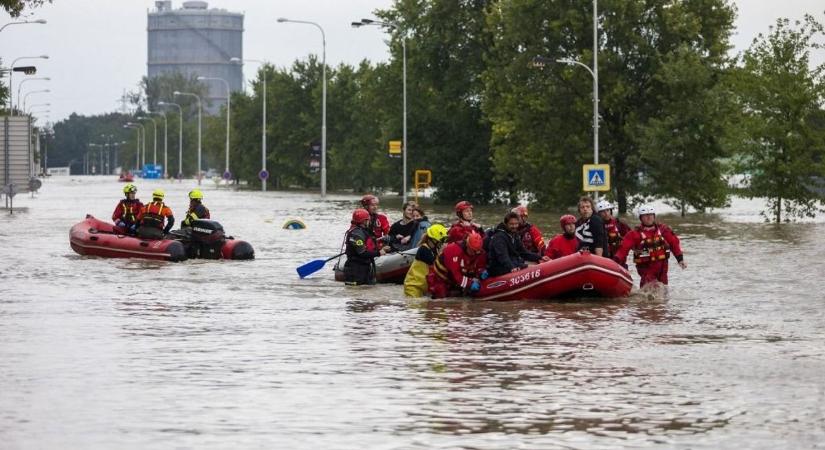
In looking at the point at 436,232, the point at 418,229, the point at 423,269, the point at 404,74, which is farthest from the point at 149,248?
the point at 404,74

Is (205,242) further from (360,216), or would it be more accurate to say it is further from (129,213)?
(360,216)

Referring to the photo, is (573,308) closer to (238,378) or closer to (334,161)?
(238,378)

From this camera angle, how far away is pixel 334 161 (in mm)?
112188

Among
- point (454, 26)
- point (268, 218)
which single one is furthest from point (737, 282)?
point (454, 26)

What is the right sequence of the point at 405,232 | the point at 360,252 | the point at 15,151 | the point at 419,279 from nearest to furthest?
1. the point at 419,279
2. the point at 360,252
3. the point at 405,232
4. the point at 15,151

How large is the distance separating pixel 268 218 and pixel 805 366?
43.6 m

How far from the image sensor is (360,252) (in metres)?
24.8

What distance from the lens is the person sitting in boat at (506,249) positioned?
22125 millimetres

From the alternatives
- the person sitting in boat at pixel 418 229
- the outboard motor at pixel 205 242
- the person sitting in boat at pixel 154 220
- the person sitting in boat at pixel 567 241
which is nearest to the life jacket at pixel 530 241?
the person sitting in boat at pixel 567 241

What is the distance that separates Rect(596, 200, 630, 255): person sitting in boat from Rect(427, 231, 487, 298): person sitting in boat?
6.56 feet

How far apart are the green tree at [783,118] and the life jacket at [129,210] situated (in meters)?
29.9

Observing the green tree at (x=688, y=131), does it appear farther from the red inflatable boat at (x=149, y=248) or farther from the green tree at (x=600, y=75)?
the red inflatable boat at (x=149, y=248)

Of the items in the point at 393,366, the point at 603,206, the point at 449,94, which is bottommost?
the point at 393,366

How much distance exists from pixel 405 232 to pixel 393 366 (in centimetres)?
1152
